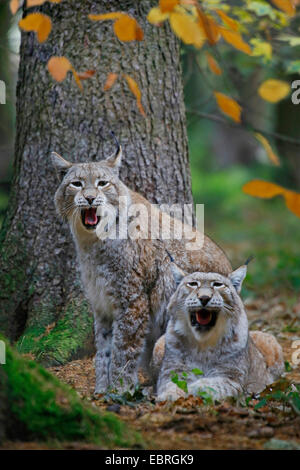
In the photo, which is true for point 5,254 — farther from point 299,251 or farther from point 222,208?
point 222,208

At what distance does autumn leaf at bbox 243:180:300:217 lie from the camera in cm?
265

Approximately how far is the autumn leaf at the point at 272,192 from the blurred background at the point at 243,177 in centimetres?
432

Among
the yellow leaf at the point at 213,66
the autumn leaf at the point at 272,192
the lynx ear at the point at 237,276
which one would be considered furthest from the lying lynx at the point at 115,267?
the autumn leaf at the point at 272,192

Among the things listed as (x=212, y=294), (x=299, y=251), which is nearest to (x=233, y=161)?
(x=299, y=251)

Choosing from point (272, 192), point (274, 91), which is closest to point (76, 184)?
point (274, 91)

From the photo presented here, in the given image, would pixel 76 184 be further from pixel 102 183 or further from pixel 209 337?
pixel 209 337

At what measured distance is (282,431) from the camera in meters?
3.69

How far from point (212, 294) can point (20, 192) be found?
7.97 feet

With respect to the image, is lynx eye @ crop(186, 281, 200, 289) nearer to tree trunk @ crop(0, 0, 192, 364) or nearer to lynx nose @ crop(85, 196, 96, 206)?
lynx nose @ crop(85, 196, 96, 206)

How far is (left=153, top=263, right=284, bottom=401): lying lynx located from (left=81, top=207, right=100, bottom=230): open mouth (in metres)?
0.89

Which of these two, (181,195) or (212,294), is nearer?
(212,294)

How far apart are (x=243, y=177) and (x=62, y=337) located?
1528 cm

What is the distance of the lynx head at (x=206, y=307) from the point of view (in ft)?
15.1

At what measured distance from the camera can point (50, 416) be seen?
11.2 feet
